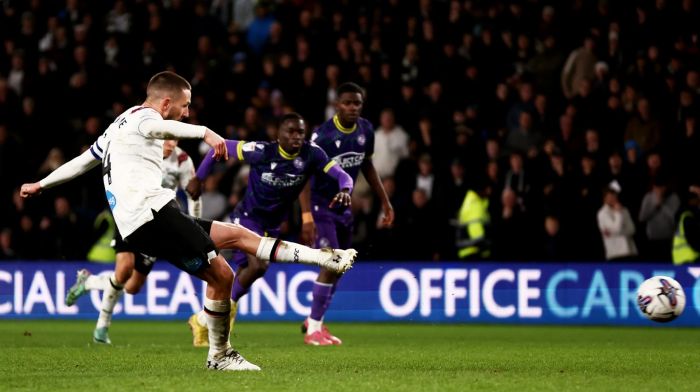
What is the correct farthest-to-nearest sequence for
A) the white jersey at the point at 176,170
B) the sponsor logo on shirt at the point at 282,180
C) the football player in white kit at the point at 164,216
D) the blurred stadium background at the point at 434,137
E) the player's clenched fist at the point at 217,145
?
the blurred stadium background at the point at 434,137, the white jersey at the point at 176,170, the sponsor logo on shirt at the point at 282,180, the football player in white kit at the point at 164,216, the player's clenched fist at the point at 217,145

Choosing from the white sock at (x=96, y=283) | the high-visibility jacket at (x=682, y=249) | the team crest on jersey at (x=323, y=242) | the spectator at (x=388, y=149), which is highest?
the spectator at (x=388, y=149)

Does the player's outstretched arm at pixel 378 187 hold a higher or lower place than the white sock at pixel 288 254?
higher

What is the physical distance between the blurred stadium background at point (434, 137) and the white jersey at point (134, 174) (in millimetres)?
6886

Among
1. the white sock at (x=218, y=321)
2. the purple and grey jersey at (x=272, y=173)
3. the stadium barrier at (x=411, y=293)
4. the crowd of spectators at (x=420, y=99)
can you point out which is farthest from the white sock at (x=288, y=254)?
the crowd of spectators at (x=420, y=99)

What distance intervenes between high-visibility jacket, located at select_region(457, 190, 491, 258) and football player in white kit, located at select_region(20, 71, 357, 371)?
8223mm

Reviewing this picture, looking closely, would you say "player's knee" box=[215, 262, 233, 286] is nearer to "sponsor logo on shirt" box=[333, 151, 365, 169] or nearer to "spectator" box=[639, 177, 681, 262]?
"sponsor logo on shirt" box=[333, 151, 365, 169]

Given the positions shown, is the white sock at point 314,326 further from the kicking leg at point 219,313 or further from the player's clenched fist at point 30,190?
the player's clenched fist at point 30,190

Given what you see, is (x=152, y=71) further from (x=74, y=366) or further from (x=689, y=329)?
(x=74, y=366)

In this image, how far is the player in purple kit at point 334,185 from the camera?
39.1ft

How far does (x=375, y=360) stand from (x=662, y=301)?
2.74 m

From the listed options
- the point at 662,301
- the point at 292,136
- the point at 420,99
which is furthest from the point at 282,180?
the point at 420,99

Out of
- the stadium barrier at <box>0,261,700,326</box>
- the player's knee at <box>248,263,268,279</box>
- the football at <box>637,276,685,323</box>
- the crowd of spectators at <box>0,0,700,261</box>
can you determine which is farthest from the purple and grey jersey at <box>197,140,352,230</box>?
the crowd of spectators at <box>0,0,700,261</box>

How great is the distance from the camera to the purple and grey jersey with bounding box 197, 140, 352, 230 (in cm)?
1102

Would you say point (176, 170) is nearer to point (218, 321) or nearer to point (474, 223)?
point (218, 321)
